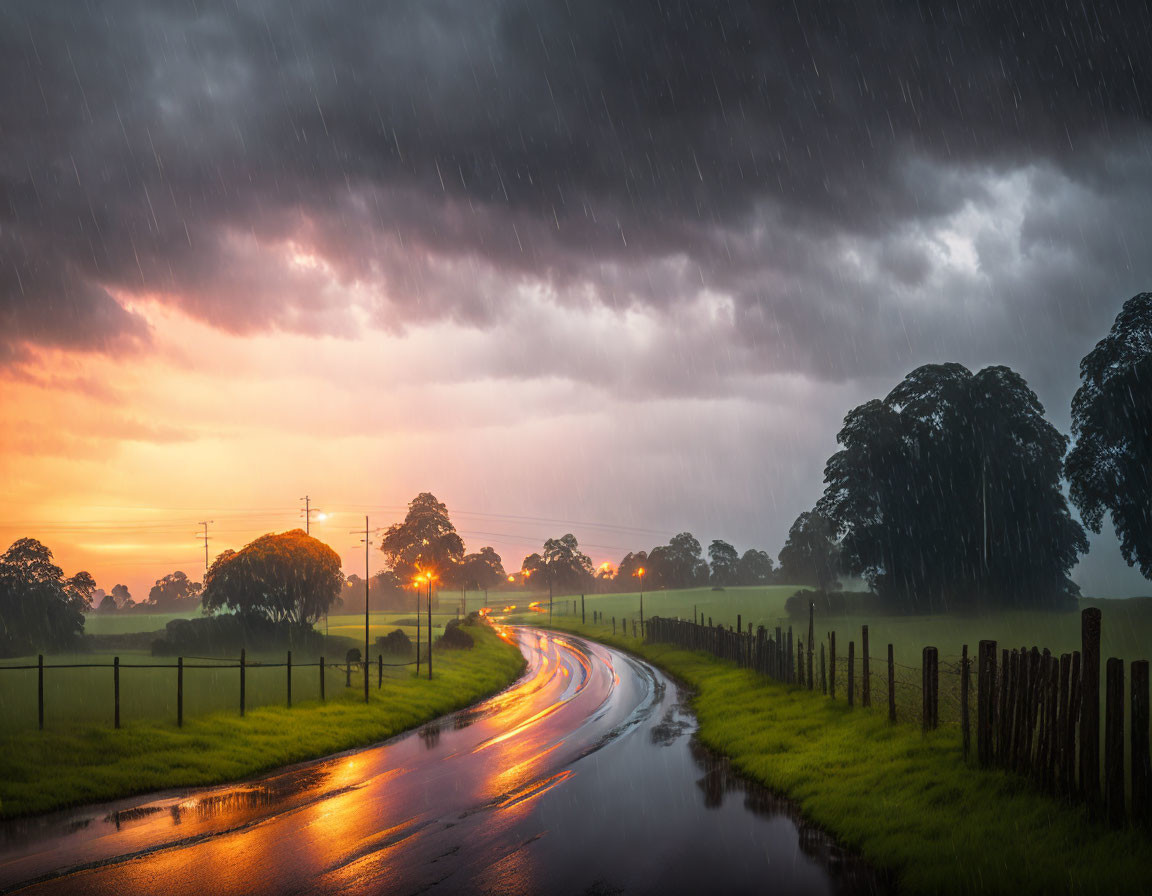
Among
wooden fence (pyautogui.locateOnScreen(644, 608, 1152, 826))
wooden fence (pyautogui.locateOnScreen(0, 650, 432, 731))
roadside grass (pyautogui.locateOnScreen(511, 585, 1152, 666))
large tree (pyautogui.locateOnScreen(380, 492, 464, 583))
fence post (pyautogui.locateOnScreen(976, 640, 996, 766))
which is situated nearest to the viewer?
wooden fence (pyautogui.locateOnScreen(644, 608, 1152, 826))

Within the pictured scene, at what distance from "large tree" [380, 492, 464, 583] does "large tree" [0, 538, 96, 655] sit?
64497 mm

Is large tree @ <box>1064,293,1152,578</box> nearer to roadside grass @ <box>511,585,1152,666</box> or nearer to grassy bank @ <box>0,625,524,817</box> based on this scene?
roadside grass @ <box>511,585,1152,666</box>

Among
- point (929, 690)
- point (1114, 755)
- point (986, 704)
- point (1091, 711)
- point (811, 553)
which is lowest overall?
point (811, 553)

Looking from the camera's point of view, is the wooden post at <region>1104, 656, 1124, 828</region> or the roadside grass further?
A: the roadside grass

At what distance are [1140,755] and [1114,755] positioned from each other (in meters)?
0.27

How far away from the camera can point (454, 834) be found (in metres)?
12.4

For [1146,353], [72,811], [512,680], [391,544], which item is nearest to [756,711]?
[72,811]

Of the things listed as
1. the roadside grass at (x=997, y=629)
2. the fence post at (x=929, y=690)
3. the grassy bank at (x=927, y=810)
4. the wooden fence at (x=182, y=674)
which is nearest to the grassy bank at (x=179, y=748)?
the wooden fence at (x=182, y=674)

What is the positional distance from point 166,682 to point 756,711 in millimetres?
30964

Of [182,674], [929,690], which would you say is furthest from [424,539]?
[929,690]

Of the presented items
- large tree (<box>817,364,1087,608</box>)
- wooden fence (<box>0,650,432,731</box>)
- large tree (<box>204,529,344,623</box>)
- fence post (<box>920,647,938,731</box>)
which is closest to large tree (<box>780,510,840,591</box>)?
large tree (<box>817,364,1087,608</box>)

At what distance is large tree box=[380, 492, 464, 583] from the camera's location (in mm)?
136250

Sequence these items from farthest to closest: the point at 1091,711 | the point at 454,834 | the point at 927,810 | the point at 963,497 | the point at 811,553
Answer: the point at 811,553 < the point at 963,497 < the point at 454,834 < the point at 927,810 < the point at 1091,711

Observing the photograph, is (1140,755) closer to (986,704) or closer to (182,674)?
(986,704)
